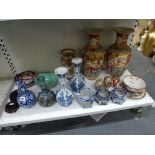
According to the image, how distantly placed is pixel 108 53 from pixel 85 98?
0.88 ft

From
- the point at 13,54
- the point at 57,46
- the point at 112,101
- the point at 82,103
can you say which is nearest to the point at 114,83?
the point at 112,101

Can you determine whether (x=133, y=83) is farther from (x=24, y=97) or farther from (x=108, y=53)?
(x=24, y=97)

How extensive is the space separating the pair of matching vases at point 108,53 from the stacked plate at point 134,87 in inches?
2.6

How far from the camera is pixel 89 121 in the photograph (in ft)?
3.39

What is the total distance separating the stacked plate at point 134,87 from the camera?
0.89 meters

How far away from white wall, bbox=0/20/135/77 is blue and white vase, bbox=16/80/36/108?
0.20m

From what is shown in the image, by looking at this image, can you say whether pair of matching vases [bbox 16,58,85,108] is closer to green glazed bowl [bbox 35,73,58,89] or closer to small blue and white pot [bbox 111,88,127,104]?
green glazed bowl [bbox 35,73,58,89]

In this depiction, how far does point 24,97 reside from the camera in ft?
2.70

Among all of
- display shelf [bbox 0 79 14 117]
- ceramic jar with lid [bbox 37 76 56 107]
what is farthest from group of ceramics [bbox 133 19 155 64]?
display shelf [bbox 0 79 14 117]

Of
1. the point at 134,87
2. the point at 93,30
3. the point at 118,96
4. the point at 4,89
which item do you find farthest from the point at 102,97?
the point at 4,89
